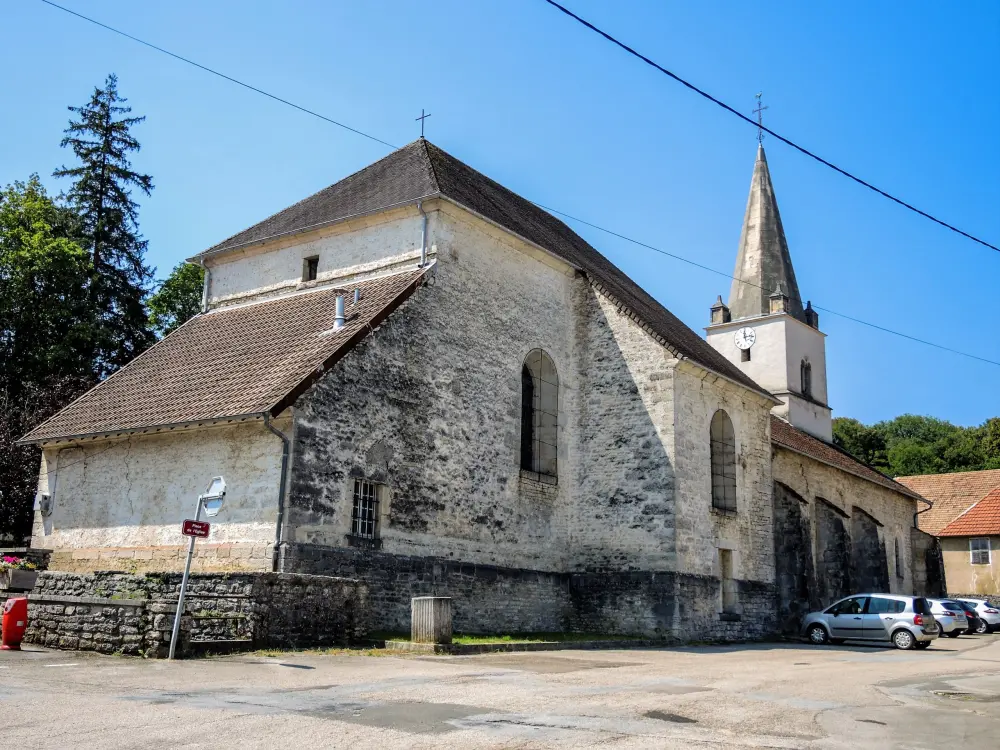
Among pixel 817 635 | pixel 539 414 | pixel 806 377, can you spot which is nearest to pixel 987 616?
pixel 806 377

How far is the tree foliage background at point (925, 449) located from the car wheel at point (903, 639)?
49.0m

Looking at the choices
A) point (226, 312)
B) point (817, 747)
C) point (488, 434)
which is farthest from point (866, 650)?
point (226, 312)

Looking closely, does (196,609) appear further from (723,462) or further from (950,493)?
(950,493)

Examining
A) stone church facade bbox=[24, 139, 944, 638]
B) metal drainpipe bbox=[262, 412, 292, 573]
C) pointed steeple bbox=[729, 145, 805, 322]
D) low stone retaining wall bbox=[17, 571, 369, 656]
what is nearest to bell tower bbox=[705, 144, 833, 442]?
pointed steeple bbox=[729, 145, 805, 322]

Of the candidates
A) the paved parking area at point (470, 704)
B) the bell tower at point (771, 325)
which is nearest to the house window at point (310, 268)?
the paved parking area at point (470, 704)

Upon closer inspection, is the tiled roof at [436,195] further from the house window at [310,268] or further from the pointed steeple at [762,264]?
the pointed steeple at [762,264]

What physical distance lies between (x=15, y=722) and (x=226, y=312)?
1628 centimetres

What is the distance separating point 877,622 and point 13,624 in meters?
19.2

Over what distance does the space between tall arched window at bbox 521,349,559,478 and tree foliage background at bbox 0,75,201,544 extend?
14641 millimetres

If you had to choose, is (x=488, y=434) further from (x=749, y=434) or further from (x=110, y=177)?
(x=110, y=177)

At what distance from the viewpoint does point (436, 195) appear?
20.4 metres

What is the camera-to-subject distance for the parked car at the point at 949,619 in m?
28.4

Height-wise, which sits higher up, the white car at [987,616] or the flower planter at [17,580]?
the flower planter at [17,580]

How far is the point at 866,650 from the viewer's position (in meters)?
22.0
